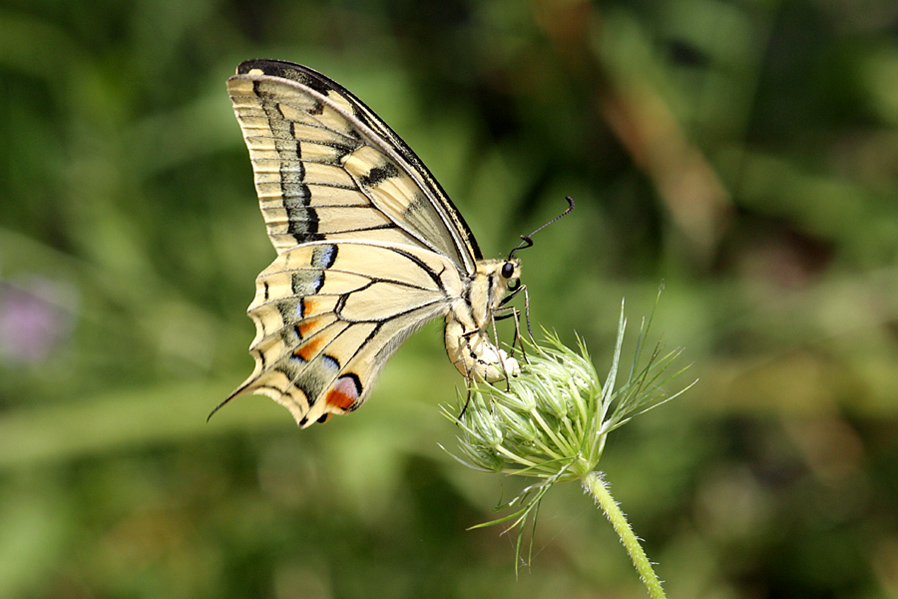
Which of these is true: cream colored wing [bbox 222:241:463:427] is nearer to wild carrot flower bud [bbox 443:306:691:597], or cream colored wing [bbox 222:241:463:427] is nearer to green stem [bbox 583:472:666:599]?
wild carrot flower bud [bbox 443:306:691:597]

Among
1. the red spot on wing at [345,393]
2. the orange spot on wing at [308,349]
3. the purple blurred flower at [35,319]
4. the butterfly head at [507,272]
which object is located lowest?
the purple blurred flower at [35,319]

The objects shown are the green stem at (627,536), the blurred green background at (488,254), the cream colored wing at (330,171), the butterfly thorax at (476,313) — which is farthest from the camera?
the blurred green background at (488,254)

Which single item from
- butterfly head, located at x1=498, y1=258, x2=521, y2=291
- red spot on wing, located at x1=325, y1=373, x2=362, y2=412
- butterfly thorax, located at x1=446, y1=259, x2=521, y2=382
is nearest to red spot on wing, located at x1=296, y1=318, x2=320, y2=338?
red spot on wing, located at x1=325, y1=373, x2=362, y2=412

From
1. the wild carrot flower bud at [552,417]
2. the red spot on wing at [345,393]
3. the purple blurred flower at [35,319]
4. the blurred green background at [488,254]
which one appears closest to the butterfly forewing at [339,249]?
Answer: the red spot on wing at [345,393]

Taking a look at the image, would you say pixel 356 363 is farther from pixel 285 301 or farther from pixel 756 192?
pixel 756 192

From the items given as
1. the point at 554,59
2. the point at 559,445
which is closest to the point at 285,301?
the point at 559,445

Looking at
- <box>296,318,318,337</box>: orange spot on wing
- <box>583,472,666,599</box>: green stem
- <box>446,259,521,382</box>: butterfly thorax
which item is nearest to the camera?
<box>583,472,666,599</box>: green stem

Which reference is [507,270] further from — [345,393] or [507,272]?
[345,393]

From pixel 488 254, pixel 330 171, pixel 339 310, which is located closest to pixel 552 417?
pixel 339 310

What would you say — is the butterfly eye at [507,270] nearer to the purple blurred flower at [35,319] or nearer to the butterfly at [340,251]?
the butterfly at [340,251]
